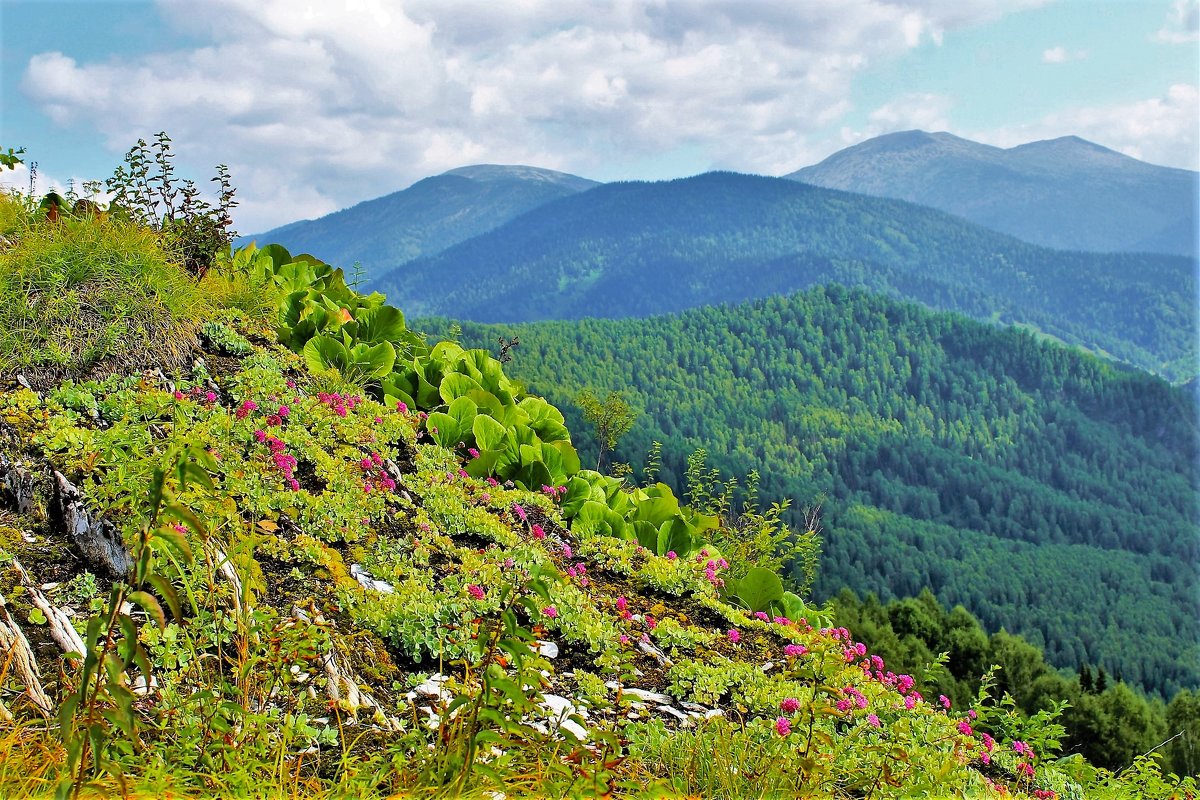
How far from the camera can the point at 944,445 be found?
482 feet

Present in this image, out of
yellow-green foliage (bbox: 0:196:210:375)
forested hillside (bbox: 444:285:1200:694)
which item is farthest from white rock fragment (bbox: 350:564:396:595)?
forested hillside (bbox: 444:285:1200:694)

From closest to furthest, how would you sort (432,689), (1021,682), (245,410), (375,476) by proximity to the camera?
1. (432,689)
2. (245,410)
3. (375,476)
4. (1021,682)

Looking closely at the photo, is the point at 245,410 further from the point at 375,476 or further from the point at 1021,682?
the point at 1021,682

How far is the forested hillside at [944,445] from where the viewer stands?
86.1 metres

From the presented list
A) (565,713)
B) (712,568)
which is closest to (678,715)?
(565,713)

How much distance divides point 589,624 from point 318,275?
5703mm

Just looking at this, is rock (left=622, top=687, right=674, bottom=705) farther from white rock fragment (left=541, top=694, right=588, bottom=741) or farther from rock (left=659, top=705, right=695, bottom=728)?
white rock fragment (left=541, top=694, right=588, bottom=741)

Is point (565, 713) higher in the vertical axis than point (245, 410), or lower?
lower

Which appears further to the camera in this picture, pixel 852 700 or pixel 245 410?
pixel 245 410

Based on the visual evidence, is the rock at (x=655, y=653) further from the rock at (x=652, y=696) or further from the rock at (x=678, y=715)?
the rock at (x=678, y=715)

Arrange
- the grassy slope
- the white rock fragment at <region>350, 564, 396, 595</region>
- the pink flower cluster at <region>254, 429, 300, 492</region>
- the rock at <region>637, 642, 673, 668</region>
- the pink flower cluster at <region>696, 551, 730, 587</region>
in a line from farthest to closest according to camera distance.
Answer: the pink flower cluster at <region>696, 551, 730, 587</region> → the pink flower cluster at <region>254, 429, 300, 492</region> → the rock at <region>637, 642, 673, 668</region> → the white rock fragment at <region>350, 564, 396, 595</region> → the grassy slope

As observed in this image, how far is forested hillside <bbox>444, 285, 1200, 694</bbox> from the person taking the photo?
282ft

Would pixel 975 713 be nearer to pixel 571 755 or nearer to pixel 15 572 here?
pixel 571 755

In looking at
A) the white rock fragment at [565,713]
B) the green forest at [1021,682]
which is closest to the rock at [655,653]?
the white rock fragment at [565,713]
